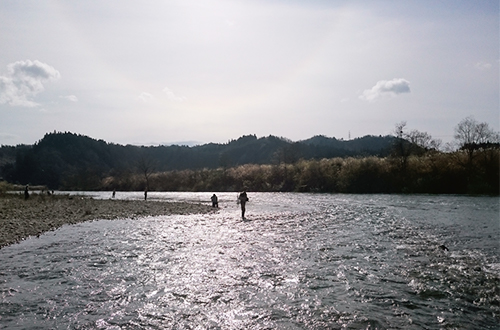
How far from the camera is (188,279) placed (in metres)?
13.9

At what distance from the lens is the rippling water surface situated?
10.0 metres

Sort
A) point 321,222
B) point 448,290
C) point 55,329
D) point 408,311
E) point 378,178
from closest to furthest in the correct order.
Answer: point 55,329 < point 408,311 < point 448,290 < point 321,222 < point 378,178

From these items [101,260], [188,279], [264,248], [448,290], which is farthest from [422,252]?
[101,260]

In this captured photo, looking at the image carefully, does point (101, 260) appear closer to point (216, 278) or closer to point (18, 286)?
point (18, 286)

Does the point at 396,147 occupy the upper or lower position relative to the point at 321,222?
upper

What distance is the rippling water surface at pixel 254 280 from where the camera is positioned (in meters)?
10.0

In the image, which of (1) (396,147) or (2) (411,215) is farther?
(1) (396,147)

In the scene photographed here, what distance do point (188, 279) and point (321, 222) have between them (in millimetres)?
18811

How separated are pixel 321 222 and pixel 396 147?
56140mm

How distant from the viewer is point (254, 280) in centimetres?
1359

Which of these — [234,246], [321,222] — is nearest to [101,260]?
[234,246]

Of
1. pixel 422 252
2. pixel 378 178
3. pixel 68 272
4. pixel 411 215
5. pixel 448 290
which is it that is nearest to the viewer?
pixel 448 290

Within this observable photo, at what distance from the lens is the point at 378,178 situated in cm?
7994

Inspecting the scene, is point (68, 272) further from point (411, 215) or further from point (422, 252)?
point (411, 215)
